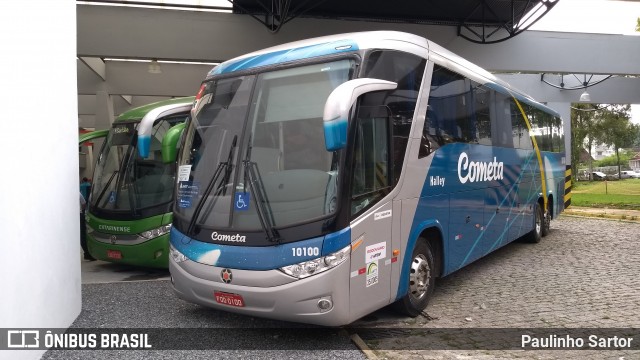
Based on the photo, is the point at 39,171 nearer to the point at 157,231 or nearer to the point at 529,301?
the point at 157,231

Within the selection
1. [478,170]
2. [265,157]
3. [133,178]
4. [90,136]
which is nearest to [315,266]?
[265,157]

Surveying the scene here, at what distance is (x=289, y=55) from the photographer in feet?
17.6

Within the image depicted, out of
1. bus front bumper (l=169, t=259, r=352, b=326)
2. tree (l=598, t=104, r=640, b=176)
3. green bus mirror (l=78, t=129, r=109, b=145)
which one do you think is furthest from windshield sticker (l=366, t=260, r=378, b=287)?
tree (l=598, t=104, r=640, b=176)

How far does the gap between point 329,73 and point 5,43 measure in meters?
2.83

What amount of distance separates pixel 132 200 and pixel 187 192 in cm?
354

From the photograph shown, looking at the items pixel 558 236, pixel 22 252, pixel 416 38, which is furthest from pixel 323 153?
pixel 558 236

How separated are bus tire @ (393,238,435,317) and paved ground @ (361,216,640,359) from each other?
0.53 feet

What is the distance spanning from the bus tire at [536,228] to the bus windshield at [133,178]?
795 centimetres

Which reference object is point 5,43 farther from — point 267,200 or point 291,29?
point 291,29

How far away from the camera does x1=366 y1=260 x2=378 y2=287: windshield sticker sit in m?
4.96

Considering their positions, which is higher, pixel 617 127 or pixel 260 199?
pixel 617 127

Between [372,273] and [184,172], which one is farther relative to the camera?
[184,172]

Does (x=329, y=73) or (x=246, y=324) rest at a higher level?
(x=329, y=73)

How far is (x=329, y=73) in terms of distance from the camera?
5.09 metres
